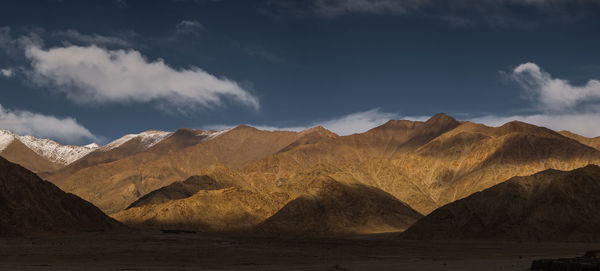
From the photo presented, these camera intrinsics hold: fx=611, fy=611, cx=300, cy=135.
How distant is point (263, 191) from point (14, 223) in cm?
10542

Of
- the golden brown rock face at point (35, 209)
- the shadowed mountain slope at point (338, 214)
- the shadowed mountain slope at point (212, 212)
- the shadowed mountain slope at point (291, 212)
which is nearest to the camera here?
the golden brown rock face at point (35, 209)

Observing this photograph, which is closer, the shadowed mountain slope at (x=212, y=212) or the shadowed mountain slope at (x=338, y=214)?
the shadowed mountain slope at (x=338, y=214)

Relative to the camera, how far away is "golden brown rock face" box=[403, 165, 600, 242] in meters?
99.2

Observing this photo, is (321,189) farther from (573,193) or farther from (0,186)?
(0,186)

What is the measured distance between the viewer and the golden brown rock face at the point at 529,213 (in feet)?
325

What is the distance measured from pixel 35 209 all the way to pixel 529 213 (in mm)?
84502

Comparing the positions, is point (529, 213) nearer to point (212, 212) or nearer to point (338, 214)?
point (338, 214)

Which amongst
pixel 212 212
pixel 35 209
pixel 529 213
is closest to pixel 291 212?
pixel 212 212

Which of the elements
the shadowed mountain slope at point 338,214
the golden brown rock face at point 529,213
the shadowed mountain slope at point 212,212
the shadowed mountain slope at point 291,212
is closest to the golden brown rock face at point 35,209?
the shadowed mountain slope at point 212,212

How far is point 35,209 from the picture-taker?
10338 centimetres

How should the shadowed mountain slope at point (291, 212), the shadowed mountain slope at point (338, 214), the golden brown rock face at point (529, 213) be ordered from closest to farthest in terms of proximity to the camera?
1. the golden brown rock face at point (529, 213)
2. the shadowed mountain slope at point (338, 214)
3. the shadowed mountain slope at point (291, 212)

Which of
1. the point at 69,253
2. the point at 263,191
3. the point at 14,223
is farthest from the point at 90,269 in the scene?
the point at 263,191

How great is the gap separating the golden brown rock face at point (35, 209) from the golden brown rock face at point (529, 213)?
197 feet

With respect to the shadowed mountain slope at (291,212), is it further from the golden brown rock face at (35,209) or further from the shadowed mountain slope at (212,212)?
the golden brown rock face at (35,209)
